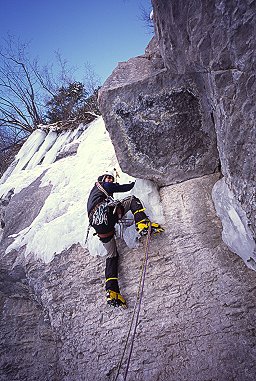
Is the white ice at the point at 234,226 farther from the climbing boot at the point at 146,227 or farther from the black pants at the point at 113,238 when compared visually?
the black pants at the point at 113,238

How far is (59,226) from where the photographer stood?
14.2 ft

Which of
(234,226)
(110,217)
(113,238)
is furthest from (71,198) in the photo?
(234,226)

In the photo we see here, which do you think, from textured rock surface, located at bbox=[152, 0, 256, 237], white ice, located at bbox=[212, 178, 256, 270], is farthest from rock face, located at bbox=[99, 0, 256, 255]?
white ice, located at bbox=[212, 178, 256, 270]

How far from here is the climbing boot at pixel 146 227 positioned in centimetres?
333

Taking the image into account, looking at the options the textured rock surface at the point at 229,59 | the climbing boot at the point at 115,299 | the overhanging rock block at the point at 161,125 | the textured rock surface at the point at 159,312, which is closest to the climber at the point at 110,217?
the climbing boot at the point at 115,299

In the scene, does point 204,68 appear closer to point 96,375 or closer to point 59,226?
point 59,226

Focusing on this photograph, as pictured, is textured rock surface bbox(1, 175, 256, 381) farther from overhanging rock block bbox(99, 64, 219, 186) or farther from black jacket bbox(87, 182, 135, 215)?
black jacket bbox(87, 182, 135, 215)

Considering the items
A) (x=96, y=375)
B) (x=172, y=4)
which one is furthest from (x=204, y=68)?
(x=96, y=375)

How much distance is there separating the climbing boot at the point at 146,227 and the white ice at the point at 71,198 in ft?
0.67

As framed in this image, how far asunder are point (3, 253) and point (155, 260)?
Answer: 3071 mm

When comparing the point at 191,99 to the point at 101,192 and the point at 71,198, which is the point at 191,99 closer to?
the point at 101,192

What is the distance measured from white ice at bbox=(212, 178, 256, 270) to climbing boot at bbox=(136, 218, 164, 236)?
32.0 inches

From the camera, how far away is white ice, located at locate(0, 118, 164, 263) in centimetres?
391

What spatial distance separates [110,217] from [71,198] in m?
1.68
